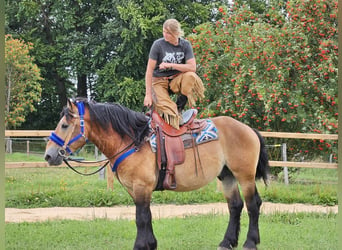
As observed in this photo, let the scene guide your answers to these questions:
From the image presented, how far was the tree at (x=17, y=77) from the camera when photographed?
65.0 feet

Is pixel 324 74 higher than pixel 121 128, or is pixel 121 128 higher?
pixel 324 74

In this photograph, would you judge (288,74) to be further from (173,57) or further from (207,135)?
(173,57)

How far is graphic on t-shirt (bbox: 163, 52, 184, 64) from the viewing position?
4676 mm

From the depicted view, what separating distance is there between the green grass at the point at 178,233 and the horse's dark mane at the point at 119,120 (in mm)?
1553

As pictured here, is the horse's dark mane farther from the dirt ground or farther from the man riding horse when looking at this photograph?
the dirt ground

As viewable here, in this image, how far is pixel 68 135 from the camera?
14.4 ft

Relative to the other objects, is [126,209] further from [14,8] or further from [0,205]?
[14,8]

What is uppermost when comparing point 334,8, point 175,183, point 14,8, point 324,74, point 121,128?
point 14,8

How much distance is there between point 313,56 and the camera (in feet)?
33.2

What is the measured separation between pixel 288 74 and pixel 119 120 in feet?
20.4

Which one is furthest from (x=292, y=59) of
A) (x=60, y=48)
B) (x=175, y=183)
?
(x=60, y=48)

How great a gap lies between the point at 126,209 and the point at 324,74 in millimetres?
5283

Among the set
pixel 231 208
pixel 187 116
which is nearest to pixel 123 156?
pixel 187 116

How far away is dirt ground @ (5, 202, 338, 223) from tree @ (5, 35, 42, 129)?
13.2 m
